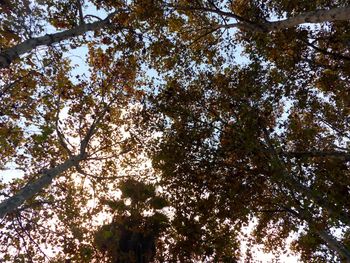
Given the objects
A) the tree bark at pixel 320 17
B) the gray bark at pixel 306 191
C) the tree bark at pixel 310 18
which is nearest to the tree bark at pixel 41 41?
the tree bark at pixel 310 18

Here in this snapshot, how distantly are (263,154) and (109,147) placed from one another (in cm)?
846

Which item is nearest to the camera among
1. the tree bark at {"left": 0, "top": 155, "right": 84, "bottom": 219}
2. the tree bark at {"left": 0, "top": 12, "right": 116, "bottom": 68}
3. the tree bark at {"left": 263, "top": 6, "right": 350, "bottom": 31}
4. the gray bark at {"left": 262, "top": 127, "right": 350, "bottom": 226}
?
the tree bark at {"left": 263, "top": 6, "right": 350, "bottom": 31}

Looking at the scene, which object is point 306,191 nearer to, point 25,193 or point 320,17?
point 320,17

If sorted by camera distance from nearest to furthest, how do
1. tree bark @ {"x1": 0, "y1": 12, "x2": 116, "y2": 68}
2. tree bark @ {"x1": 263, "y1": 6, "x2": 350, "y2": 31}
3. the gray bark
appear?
tree bark @ {"x1": 263, "y1": 6, "x2": 350, "y2": 31}, tree bark @ {"x1": 0, "y1": 12, "x2": 116, "y2": 68}, the gray bark

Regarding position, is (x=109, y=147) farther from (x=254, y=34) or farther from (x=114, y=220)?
(x=254, y=34)

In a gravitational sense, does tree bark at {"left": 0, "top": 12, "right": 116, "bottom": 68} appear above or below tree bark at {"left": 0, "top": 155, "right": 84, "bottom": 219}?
above

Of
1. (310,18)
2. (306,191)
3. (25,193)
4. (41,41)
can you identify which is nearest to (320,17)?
(310,18)

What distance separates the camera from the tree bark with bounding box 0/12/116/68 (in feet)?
20.5

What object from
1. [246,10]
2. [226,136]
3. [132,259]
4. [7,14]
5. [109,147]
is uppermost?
[246,10]

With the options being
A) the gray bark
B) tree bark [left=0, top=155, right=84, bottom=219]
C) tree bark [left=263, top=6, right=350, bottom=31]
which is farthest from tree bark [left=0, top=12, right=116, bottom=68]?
the gray bark

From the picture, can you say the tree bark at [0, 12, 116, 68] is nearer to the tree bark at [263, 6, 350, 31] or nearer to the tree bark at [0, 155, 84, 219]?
the tree bark at [0, 155, 84, 219]

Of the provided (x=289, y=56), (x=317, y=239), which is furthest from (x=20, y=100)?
(x=317, y=239)

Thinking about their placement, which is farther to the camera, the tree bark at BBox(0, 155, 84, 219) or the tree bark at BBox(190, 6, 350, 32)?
the tree bark at BBox(0, 155, 84, 219)

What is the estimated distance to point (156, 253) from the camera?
12766mm
